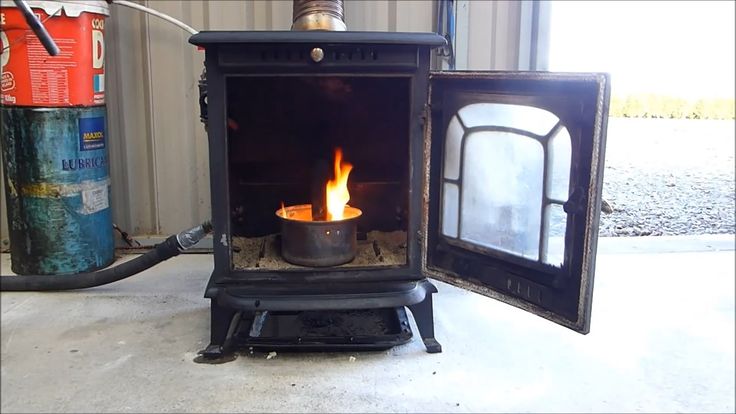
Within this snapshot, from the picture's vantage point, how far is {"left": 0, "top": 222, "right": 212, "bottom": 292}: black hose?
1920mm

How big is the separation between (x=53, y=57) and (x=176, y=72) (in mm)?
471

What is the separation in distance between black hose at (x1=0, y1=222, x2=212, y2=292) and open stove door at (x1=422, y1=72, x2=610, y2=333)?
2.35 ft

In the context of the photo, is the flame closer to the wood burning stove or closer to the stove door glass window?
the wood burning stove

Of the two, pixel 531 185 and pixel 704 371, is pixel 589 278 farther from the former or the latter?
pixel 704 371

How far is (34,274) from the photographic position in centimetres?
218

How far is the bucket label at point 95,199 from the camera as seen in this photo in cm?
220

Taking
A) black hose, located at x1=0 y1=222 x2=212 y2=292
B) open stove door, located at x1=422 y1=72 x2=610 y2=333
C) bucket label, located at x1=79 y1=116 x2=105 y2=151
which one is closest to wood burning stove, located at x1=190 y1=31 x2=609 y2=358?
open stove door, located at x1=422 y1=72 x2=610 y2=333

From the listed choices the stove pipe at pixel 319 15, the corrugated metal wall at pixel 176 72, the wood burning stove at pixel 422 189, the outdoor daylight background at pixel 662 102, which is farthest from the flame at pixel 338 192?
the corrugated metal wall at pixel 176 72

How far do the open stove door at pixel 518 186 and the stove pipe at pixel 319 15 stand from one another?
1.51 ft

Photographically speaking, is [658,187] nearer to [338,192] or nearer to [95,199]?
[338,192]

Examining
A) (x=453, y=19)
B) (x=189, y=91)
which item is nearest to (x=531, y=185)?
(x=453, y=19)

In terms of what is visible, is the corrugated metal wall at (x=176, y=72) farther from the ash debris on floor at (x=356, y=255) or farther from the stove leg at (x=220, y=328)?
the stove leg at (x=220, y=328)

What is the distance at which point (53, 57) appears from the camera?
2062 millimetres

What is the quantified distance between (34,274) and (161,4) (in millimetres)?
1070
